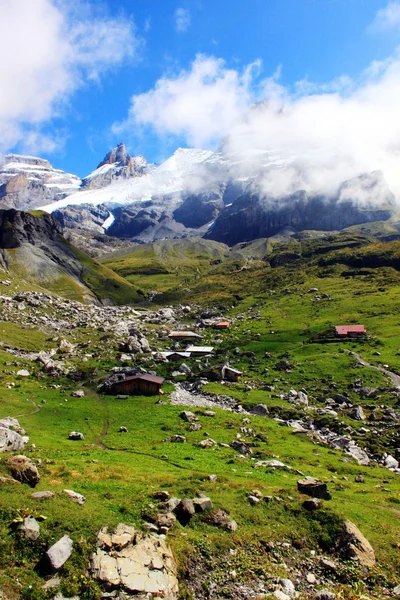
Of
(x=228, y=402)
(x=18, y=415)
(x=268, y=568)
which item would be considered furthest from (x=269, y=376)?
(x=268, y=568)

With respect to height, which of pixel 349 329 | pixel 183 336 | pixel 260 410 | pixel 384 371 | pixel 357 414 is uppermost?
pixel 349 329

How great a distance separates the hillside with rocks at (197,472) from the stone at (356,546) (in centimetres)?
7

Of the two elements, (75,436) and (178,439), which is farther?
(178,439)

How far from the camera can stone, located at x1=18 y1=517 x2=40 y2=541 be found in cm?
1778

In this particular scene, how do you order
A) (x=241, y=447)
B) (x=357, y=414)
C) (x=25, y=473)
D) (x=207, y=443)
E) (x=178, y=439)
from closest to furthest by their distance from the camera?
(x=25, y=473) → (x=241, y=447) → (x=207, y=443) → (x=178, y=439) → (x=357, y=414)

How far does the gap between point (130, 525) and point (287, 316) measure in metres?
146

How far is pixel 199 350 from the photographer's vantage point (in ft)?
379

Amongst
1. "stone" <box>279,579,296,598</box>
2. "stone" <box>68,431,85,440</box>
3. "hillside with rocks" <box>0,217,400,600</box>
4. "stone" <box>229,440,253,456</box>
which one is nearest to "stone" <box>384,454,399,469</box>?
"hillside with rocks" <box>0,217,400,600</box>

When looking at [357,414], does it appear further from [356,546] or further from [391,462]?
[356,546]

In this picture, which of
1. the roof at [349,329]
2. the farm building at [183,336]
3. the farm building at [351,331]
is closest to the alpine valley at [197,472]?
the farm building at [351,331]

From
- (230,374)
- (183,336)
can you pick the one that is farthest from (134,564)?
(183,336)

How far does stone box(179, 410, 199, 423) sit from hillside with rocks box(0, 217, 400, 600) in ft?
2.85

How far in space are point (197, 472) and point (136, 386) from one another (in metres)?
40.2

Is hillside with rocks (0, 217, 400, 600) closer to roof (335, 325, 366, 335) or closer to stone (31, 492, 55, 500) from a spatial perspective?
stone (31, 492, 55, 500)
